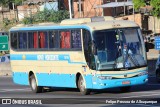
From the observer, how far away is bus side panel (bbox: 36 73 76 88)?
2483 centimetres

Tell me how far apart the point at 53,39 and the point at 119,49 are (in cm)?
369

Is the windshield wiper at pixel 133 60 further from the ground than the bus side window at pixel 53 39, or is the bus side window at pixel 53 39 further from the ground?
the bus side window at pixel 53 39

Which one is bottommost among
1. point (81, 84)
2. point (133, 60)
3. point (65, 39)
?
point (81, 84)

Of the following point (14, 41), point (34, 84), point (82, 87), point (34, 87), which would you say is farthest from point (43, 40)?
point (82, 87)

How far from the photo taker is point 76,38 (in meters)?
24.3

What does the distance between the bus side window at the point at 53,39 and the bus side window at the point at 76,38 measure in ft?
3.98

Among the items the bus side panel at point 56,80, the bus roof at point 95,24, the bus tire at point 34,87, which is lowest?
the bus tire at point 34,87

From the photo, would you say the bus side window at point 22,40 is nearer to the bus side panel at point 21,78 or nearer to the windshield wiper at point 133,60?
the bus side panel at point 21,78

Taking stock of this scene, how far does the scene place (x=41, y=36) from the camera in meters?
26.7

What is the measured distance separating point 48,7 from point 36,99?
55.7 metres

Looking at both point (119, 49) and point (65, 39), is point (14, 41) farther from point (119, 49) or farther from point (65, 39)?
point (119, 49)

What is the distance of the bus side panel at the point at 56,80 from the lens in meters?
24.8

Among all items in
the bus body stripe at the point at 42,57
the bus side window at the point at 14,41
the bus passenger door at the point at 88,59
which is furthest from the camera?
the bus side window at the point at 14,41

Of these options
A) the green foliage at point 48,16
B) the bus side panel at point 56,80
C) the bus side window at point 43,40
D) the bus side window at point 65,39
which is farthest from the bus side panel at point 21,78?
the green foliage at point 48,16
